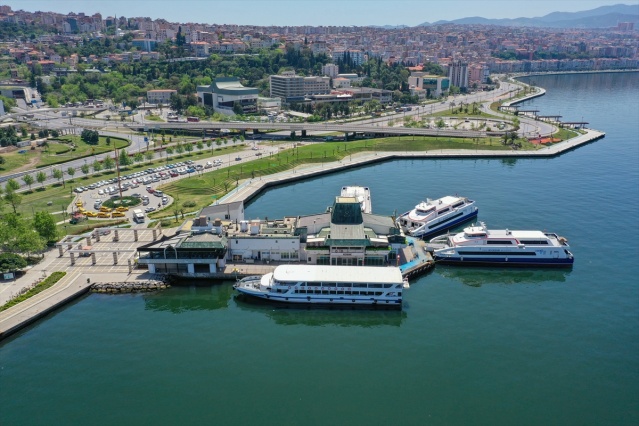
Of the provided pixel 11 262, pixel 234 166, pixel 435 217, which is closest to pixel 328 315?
pixel 435 217

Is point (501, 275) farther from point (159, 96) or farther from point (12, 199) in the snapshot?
point (159, 96)

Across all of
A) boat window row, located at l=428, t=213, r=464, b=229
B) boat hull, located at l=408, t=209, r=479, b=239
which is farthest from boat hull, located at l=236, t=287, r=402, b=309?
boat window row, located at l=428, t=213, r=464, b=229

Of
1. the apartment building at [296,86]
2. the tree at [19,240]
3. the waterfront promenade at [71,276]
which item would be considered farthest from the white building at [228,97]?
the tree at [19,240]

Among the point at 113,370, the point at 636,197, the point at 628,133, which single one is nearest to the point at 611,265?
the point at 636,197

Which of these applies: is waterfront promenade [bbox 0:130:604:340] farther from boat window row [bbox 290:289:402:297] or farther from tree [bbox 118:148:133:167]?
tree [bbox 118:148:133:167]

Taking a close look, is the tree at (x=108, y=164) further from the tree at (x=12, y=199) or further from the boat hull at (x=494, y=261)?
the boat hull at (x=494, y=261)
